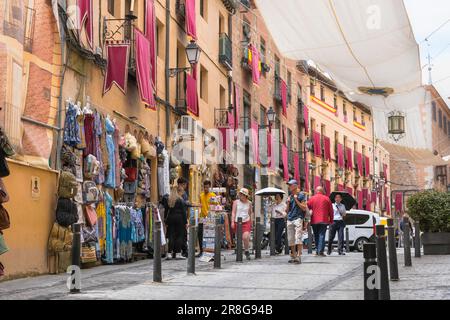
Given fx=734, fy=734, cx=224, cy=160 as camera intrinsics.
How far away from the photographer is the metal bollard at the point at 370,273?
255 inches

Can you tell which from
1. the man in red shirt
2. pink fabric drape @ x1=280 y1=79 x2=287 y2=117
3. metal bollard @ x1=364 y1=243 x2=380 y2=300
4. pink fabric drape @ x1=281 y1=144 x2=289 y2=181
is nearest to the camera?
metal bollard @ x1=364 y1=243 x2=380 y2=300

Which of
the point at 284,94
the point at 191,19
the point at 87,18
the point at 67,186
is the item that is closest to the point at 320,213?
the point at 67,186

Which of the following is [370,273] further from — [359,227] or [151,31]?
[359,227]

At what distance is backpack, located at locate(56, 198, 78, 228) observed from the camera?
12.0 meters

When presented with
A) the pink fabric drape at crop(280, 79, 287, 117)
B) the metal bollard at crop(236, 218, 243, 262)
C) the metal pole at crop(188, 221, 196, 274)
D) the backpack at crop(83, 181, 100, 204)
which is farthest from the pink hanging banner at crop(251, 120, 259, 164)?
the metal pole at crop(188, 221, 196, 274)

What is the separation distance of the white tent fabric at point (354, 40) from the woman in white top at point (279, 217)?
9054 mm

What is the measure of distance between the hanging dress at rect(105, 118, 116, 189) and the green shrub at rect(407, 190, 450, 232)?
6.34 meters

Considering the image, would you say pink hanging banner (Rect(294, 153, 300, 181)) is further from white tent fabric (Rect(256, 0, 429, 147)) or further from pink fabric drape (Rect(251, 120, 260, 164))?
white tent fabric (Rect(256, 0, 429, 147))

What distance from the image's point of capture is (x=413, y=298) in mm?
7898

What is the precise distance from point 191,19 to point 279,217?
21.5 feet

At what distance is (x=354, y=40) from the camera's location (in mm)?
7137

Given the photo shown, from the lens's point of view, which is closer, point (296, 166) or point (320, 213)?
point (320, 213)
